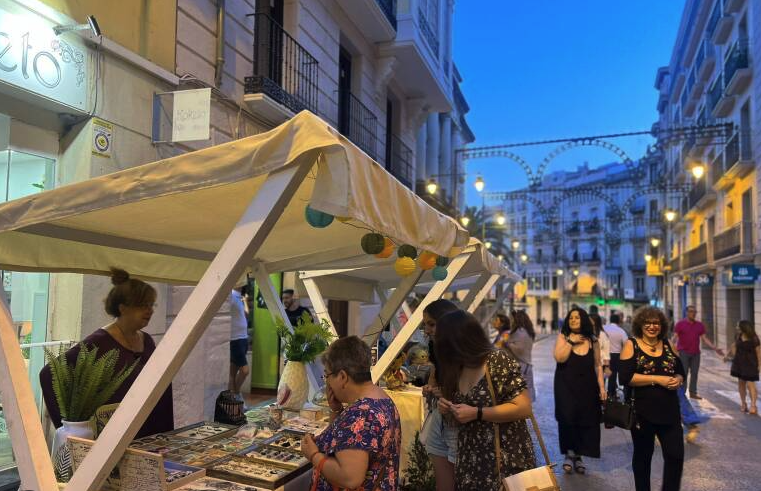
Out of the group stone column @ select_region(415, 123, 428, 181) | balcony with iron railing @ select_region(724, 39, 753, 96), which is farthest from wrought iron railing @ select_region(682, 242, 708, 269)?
stone column @ select_region(415, 123, 428, 181)

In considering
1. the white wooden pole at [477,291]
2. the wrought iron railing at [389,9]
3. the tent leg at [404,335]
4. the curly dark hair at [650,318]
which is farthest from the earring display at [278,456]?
the wrought iron railing at [389,9]

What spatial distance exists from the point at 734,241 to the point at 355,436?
22.5 m

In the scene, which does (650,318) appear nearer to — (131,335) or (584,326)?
(584,326)

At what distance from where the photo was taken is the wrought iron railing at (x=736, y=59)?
742 inches

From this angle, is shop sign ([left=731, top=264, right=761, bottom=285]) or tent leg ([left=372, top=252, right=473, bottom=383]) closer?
tent leg ([left=372, top=252, right=473, bottom=383])

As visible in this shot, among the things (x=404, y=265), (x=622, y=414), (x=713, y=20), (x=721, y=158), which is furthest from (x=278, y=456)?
(x=713, y=20)

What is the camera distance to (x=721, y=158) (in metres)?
22.2

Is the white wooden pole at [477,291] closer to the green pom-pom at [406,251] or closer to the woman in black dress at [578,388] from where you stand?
the woman in black dress at [578,388]

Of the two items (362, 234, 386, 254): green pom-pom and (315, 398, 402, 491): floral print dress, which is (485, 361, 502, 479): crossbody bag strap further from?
(362, 234, 386, 254): green pom-pom

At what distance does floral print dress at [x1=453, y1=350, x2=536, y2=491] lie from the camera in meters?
→ 2.94

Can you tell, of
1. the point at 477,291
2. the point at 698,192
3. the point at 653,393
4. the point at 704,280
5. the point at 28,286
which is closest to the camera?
the point at 653,393

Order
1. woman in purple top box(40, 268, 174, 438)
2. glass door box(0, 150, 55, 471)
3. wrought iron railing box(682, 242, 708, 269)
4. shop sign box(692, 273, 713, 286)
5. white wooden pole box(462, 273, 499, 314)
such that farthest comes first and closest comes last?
wrought iron railing box(682, 242, 708, 269)
shop sign box(692, 273, 713, 286)
white wooden pole box(462, 273, 499, 314)
glass door box(0, 150, 55, 471)
woman in purple top box(40, 268, 174, 438)

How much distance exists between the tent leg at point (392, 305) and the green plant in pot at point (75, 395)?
2.55 meters

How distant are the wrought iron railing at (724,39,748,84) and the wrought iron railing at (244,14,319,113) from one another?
1606 cm
